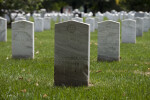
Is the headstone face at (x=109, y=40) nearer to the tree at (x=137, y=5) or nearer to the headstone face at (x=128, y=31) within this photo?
the headstone face at (x=128, y=31)

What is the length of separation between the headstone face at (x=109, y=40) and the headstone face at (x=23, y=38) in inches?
76.5

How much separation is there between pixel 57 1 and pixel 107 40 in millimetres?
62604

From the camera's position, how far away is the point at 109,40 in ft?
39.0

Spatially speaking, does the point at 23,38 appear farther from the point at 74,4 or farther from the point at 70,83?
the point at 74,4

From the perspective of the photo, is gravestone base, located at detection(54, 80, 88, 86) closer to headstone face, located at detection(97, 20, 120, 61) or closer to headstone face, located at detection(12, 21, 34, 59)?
headstone face, located at detection(97, 20, 120, 61)

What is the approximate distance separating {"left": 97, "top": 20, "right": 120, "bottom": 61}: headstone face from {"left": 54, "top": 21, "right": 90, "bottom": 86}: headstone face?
4.02m

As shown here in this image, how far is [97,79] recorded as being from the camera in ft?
28.8

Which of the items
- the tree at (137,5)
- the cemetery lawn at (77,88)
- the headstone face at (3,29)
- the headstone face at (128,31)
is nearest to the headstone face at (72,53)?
the cemetery lawn at (77,88)

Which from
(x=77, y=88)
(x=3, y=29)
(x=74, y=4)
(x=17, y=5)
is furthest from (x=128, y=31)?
(x=74, y=4)

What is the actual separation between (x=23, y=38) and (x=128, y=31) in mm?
7512

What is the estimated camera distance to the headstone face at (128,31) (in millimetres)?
18438

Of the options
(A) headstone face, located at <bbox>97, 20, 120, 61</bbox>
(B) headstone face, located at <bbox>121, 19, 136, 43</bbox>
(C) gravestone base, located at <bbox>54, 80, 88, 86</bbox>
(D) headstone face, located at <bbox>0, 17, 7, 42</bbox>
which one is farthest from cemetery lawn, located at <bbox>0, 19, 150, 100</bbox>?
(B) headstone face, located at <bbox>121, 19, 136, 43</bbox>

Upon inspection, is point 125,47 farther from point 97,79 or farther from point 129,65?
point 97,79

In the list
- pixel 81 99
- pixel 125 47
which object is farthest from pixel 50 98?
pixel 125 47
